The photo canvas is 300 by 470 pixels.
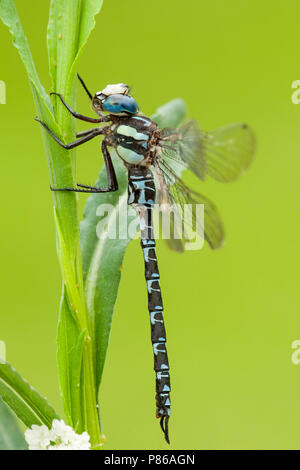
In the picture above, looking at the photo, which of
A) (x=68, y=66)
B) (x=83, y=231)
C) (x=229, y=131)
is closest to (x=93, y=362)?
(x=83, y=231)

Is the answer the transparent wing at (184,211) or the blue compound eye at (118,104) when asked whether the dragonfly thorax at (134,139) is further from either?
the transparent wing at (184,211)

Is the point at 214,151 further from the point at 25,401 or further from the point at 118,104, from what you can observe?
the point at 25,401

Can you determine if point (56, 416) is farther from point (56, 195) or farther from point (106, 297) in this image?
point (56, 195)

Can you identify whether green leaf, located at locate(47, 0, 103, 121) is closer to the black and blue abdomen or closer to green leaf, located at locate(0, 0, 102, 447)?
green leaf, located at locate(0, 0, 102, 447)

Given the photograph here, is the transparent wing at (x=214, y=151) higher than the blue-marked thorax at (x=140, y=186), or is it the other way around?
the transparent wing at (x=214, y=151)

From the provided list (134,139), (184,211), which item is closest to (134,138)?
(134,139)

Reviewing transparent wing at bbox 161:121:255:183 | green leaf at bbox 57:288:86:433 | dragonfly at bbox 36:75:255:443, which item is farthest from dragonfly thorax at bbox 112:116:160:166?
green leaf at bbox 57:288:86:433

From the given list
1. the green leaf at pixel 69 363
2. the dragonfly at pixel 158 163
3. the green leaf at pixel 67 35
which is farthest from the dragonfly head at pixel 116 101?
the green leaf at pixel 69 363
